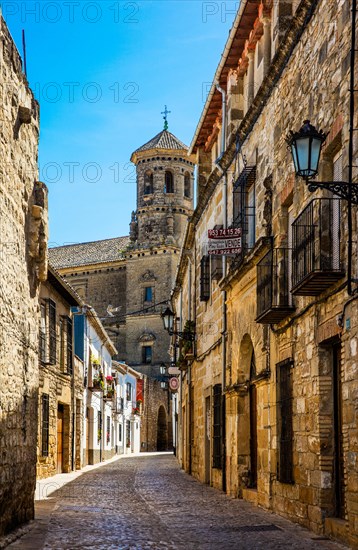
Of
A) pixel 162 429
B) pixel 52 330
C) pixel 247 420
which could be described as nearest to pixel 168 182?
pixel 162 429

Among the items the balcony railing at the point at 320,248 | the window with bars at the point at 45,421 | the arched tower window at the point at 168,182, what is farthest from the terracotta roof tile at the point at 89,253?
the balcony railing at the point at 320,248

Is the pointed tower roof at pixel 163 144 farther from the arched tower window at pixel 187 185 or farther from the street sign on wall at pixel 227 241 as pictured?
the street sign on wall at pixel 227 241

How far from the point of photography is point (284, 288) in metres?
11.8

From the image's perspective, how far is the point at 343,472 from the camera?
31.0 feet

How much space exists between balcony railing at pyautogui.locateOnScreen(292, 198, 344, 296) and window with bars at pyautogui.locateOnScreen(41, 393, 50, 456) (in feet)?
39.6

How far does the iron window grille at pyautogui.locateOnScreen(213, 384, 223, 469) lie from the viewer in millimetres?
17703

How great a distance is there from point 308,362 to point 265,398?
2674 millimetres

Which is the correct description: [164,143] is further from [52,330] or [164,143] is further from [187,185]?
[52,330]

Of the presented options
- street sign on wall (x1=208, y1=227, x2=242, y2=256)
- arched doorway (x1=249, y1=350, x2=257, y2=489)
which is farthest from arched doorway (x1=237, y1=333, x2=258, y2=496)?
street sign on wall (x1=208, y1=227, x2=242, y2=256)

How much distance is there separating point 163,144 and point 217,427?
50.7m

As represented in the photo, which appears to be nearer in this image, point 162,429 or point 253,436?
point 253,436

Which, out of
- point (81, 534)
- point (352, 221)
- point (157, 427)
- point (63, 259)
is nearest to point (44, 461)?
point (81, 534)

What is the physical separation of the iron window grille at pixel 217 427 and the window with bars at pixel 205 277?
8.57 ft

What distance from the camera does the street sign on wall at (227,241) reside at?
14484 mm
